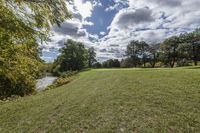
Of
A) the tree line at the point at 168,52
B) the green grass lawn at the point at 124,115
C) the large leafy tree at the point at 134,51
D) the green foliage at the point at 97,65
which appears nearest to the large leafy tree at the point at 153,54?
the tree line at the point at 168,52

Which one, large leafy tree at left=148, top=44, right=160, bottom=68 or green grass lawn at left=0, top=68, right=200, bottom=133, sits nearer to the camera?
green grass lawn at left=0, top=68, right=200, bottom=133

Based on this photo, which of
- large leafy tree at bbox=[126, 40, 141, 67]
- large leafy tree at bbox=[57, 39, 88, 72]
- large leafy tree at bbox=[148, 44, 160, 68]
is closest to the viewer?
large leafy tree at bbox=[57, 39, 88, 72]

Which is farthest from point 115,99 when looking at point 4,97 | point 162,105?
point 4,97

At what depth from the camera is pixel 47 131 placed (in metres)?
7.48

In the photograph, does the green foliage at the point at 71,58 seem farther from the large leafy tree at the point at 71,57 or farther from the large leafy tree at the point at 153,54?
the large leafy tree at the point at 153,54

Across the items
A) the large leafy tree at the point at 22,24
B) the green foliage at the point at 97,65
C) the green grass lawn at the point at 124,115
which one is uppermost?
the large leafy tree at the point at 22,24

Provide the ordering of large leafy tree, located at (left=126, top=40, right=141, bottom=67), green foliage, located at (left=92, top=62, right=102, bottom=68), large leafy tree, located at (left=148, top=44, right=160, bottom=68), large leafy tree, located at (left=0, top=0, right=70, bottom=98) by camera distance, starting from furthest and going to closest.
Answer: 1. green foliage, located at (left=92, top=62, right=102, bottom=68)
2. large leafy tree, located at (left=126, top=40, right=141, bottom=67)
3. large leafy tree, located at (left=148, top=44, right=160, bottom=68)
4. large leafy tree, located at (left=0, top=0, right=70, bottom=98)

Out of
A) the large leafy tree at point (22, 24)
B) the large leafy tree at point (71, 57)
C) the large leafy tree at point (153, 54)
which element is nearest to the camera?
the large leafy tree at point (22, 24)

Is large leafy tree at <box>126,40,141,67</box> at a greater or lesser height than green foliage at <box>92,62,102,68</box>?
greater

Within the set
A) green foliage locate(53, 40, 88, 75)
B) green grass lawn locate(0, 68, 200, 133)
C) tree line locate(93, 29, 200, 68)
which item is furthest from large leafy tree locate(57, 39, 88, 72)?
green grass lawn locate(0, 68, 200, 133)

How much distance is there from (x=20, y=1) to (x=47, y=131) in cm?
426

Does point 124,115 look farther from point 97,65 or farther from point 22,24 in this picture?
point 97,65

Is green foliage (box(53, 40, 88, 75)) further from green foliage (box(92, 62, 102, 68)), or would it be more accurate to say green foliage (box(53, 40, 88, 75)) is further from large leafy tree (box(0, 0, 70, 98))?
large leafy tree (box(0, 0, 70, 98))

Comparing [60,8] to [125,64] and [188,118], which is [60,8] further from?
[125,64]
